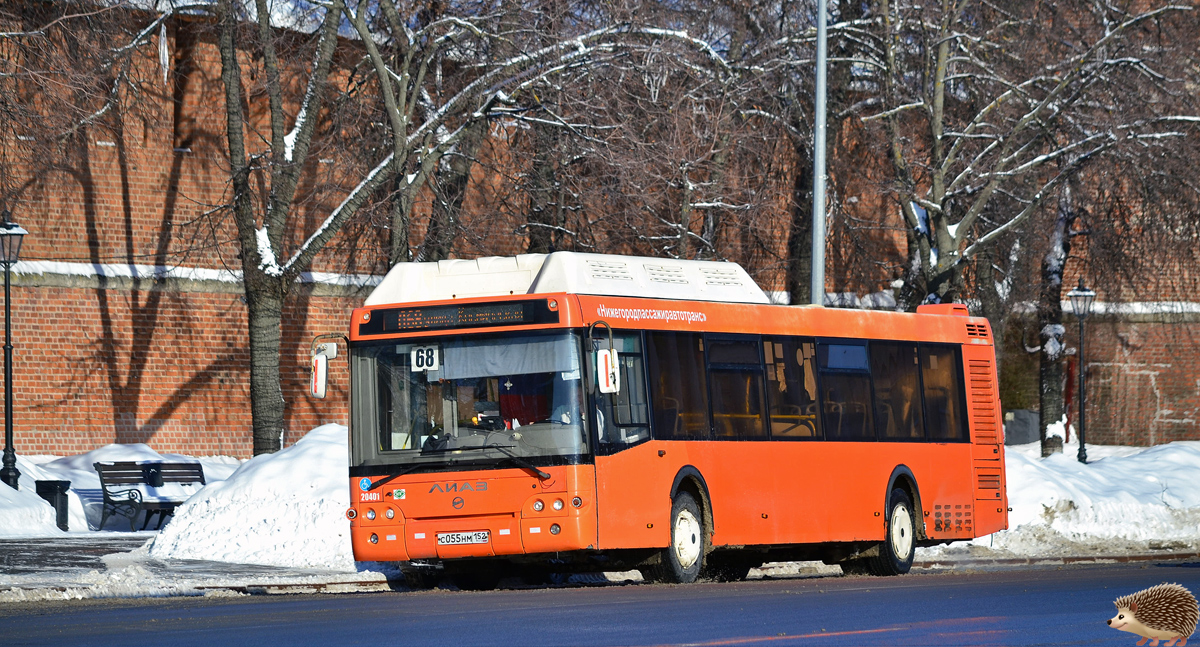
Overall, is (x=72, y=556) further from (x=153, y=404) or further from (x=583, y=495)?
(x=153, y=404)

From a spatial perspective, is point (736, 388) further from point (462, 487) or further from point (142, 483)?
point (142, 483)

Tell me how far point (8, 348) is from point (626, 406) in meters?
12.0

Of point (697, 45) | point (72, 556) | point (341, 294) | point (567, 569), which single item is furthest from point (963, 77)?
point (72, 556)

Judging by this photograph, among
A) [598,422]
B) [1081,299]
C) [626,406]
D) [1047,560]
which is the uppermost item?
[1081,299]

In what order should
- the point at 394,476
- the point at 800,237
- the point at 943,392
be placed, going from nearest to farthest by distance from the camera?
the point at 394,476 → the point at 943,392 → the point at 800,237

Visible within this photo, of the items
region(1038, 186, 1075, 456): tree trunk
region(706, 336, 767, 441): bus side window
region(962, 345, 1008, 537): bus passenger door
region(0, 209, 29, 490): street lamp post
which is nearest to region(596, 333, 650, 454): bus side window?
region(706, 336, 767, 441): bus side window

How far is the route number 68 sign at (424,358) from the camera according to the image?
14.7m

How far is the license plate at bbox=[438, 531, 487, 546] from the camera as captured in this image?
14188 mm

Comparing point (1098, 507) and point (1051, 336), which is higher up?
point (1051, 336)

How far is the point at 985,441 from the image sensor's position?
782 inches

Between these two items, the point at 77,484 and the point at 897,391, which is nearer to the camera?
the point at 897,391

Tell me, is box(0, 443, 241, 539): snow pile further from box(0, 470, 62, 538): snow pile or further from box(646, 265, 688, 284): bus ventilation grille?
box(646, 265, 688, 284): bus ventilation grille

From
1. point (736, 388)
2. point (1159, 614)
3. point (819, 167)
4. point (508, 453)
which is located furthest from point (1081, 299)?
point (1159, 614)

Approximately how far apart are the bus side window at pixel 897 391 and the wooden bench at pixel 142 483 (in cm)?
1047
